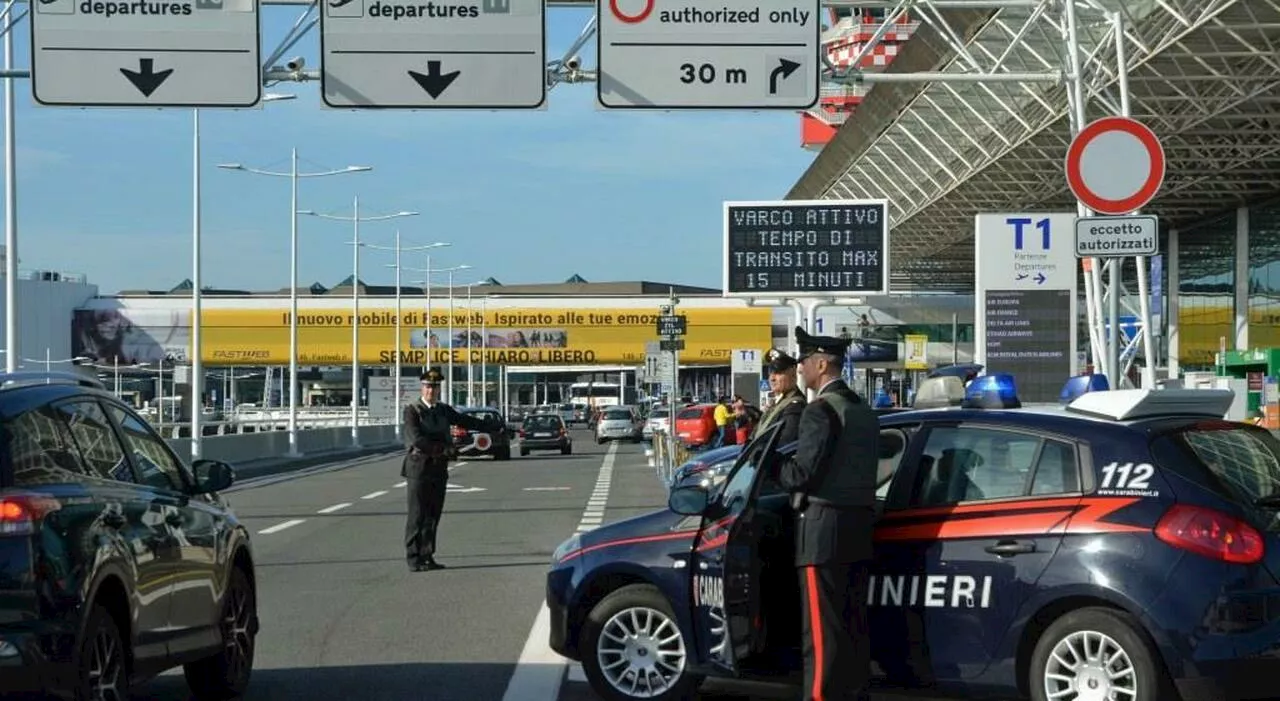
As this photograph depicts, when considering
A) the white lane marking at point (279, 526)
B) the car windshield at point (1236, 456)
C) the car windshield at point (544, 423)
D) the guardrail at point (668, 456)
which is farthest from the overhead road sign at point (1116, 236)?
the car windshield at point (544, 423)

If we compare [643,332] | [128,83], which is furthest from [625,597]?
[643,332]

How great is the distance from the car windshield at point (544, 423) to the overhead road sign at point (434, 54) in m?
34.9

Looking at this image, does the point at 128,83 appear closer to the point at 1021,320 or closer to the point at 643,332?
the point at 1021,320

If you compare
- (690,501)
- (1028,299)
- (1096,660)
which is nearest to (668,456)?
(1028,299)

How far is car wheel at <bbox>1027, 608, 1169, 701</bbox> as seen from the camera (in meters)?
6.60

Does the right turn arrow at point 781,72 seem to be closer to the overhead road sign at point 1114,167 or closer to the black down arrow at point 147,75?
the black down arrow at point 147,75

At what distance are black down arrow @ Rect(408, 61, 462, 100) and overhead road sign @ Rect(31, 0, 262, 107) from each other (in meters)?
1.54

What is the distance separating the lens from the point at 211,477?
8.29 meters

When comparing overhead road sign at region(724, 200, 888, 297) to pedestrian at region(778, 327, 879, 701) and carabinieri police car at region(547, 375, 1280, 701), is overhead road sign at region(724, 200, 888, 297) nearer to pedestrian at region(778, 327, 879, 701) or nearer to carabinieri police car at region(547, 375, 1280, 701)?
carabinieri police car at region(547, 375, 1280, 701)

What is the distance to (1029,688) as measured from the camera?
6930 millimetres

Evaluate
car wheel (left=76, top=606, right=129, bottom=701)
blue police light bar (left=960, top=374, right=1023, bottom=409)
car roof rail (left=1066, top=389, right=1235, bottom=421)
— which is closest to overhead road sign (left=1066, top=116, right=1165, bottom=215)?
blue police light bar (left=960, top=374, right=1023, bottom=409)

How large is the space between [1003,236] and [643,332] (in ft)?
228

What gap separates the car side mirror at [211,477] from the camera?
8250mm

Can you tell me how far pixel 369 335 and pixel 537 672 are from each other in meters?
86.3
